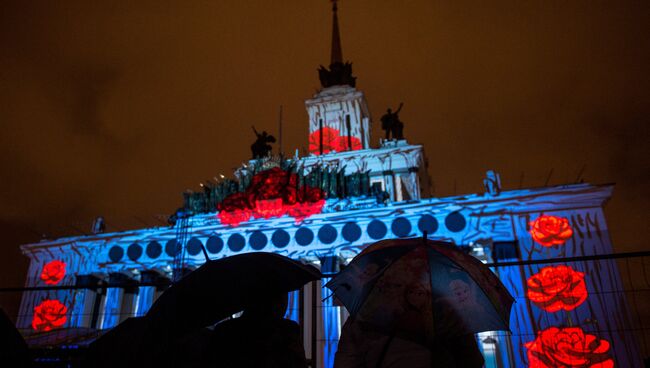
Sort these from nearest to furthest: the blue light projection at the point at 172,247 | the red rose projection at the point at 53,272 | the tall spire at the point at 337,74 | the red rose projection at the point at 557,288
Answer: the red rose projection at the point at 557,288, the blue light projection at the point at 172,247, the red rose projection at the point at 53,272, the tall spire at the point at 337,74

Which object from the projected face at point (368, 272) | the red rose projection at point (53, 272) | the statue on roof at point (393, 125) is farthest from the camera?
the statue on roof at point (393, 125)

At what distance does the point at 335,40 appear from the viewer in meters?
44.1

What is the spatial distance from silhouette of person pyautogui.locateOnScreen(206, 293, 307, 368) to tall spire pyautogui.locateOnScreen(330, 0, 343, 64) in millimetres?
40608

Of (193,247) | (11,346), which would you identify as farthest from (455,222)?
(11,346)

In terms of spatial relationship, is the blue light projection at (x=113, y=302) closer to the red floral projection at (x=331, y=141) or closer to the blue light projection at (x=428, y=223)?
the blue light projection at (x=428, y=223)

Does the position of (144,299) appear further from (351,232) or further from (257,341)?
(257,341)

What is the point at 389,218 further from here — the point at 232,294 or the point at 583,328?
the point at 232,294

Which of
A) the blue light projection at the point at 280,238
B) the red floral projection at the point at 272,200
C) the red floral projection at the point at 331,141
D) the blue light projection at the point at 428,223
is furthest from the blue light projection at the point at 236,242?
the red floral projection at the point at 331,141

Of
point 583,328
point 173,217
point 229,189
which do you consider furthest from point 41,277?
point 583,328

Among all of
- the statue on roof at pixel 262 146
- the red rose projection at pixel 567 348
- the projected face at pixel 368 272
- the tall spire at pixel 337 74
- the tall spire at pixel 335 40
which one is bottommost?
the red rose projection at pixel 567 348

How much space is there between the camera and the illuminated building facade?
15.7m

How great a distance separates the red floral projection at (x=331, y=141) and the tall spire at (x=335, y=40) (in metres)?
10.5

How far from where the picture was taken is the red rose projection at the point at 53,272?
2364cm

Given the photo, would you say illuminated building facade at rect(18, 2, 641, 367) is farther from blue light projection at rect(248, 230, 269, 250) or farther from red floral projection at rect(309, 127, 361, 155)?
red floral projection at rect(309, 127, 361, 155)
